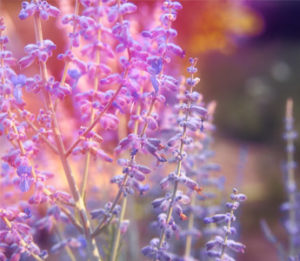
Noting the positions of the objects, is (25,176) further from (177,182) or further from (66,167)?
(177,182)

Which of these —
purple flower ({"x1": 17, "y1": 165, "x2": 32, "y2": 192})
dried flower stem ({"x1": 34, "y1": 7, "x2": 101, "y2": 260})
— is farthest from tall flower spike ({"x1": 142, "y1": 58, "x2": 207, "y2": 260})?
purple flower ({"x1": 17, "y1": 165, "x2": 32, "y2": 192})

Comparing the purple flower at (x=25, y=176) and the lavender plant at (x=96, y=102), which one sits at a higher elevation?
the lavender plant at (x=96, y=102)

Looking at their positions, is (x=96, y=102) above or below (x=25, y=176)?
above

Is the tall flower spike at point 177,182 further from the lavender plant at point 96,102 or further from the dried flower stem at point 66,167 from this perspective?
the dried flower stem at point 66,167

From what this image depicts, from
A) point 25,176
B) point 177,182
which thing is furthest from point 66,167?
point 177,182

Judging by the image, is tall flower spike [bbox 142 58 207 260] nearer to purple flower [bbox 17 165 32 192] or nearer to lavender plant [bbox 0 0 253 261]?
lavender plant [bbox 0 0 253 261]

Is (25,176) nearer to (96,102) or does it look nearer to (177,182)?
(96,102)

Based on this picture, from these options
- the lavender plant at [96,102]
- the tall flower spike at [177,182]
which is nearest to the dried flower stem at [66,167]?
the lavender plant at [96,102]

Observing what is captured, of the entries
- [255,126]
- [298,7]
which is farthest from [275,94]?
[298,7]

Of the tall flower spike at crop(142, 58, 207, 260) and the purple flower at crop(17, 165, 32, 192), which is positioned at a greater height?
the tall flower spike at crop(142, 58, 207, 260)

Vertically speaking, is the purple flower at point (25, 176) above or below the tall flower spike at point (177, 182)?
below

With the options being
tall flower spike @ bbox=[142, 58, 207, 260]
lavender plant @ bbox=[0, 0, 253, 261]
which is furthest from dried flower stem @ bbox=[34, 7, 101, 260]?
tall flower spike @ bbox=[142, 58, 207, 260]
